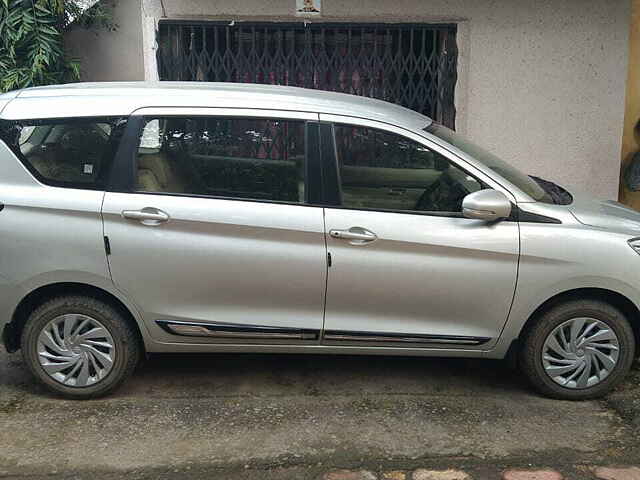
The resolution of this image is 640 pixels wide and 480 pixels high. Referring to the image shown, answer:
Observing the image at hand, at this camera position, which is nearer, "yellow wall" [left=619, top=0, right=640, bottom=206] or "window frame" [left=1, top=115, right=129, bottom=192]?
"window frame" [left=1, top=115, right=129, bottom=192]

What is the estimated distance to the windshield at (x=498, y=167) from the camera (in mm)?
4246

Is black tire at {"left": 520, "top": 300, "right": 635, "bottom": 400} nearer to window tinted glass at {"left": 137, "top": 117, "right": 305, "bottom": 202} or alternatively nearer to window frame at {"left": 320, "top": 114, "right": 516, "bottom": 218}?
window frame at {"left": 320, "top": 114, "right": 516, "bottom": 218}

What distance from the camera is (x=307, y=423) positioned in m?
3.93

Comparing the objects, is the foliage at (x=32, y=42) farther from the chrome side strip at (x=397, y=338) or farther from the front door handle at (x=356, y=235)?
the chrome side strip at (x=397, y=338)

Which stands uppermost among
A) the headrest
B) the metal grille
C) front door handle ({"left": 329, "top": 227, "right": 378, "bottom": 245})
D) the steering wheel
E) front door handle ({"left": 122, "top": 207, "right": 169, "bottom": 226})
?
the metal grille

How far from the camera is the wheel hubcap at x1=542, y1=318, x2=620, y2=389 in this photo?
4.10m

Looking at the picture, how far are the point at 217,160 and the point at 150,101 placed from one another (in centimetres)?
50

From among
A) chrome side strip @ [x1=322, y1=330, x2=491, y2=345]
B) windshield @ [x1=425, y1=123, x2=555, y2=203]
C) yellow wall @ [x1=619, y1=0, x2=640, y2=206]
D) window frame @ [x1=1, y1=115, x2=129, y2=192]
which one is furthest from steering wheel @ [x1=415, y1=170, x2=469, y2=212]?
yellow wall @ [x1=619, y1=0, x2=640, y2=206]

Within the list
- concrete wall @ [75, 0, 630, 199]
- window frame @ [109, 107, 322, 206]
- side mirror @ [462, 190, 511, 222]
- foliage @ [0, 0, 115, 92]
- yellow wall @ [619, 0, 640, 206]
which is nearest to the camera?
side mirror @ [462, 190, 511, 222]

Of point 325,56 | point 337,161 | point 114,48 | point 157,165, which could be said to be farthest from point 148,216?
point 114,48

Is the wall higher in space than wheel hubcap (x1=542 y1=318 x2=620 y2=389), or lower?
higher

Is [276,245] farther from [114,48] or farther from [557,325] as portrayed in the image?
[114,48]

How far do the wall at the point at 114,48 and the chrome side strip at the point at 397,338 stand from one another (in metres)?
4.38

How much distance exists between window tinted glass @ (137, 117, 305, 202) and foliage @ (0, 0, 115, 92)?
296 cm
